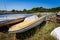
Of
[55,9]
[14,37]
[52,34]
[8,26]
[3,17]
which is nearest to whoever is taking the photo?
[52,34]

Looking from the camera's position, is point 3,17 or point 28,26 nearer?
point 28,26

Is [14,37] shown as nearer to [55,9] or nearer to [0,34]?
[0,34]

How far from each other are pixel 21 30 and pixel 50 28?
1507mm

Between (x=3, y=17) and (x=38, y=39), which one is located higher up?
(x=3, y=17)

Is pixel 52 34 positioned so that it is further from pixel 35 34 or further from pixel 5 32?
pixel 5 32

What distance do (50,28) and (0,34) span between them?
2.39 meters

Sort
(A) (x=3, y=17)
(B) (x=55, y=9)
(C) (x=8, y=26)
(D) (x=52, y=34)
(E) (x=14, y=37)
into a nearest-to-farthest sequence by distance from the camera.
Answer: (D) (x=52, y=34) → (E) (x=14, y=37) → (C) (x=8, y=26) → (A) (x=3, y=17) → (B) (x=55, y=9)

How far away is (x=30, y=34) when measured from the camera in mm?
7324

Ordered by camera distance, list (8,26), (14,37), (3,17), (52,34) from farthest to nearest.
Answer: (3,17) → (8,26) → (14,37) → (52,34)

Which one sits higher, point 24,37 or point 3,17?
point 3,17

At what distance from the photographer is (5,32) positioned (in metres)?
7.30

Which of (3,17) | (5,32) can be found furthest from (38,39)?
(3,17)

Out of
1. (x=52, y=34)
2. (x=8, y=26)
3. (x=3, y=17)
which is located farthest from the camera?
(x=3, y=17)

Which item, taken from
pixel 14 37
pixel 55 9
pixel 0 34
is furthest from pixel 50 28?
pixel 55 9
